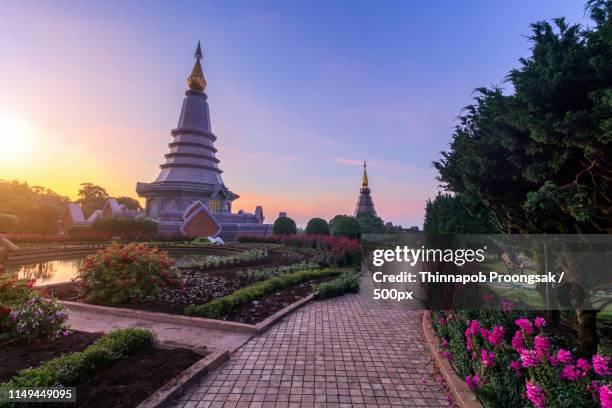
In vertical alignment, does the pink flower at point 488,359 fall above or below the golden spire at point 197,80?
below

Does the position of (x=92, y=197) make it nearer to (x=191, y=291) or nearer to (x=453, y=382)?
(x=191, y=291)

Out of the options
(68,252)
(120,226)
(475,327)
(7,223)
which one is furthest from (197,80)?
(475,327)

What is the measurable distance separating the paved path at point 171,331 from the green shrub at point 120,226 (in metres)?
22.9

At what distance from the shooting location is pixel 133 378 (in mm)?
4008

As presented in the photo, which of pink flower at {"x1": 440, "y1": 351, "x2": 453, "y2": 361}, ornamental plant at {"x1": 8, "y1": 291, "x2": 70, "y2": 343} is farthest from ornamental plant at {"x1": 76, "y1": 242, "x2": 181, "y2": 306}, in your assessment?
pink flower at {"x1": 440, "y1": 351, "x2": 453, "y2": 361}

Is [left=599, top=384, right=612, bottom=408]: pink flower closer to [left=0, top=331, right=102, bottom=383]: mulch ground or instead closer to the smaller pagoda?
[left=0, top=331, right=102, bottom=383]: mulch ground

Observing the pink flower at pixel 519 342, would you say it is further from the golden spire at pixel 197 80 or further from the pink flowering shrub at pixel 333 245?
the golden spire at pixel 197 80

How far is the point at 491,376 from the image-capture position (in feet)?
11.4

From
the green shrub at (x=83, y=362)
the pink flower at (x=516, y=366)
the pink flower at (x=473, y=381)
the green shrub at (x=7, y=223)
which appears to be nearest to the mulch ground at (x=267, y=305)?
the green shrub at (x=83, y=362)

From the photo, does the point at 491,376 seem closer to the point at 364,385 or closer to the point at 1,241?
the point at 364,385

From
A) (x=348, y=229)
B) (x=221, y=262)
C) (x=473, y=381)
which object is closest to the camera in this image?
(x=473, y=381)

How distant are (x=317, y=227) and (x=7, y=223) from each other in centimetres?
3038

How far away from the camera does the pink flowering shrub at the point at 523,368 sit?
8.16ft

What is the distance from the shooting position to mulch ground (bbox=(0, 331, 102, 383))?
4109 mm
